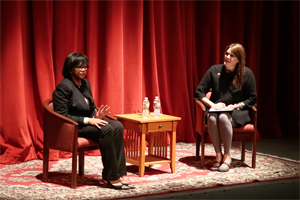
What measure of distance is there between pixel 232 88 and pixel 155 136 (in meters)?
0.89

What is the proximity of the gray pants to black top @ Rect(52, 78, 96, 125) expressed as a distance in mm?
1193

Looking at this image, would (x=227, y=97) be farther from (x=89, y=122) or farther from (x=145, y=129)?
(x=89, y=122)

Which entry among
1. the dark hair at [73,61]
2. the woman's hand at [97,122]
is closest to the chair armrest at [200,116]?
the woman's hand at [97,122]

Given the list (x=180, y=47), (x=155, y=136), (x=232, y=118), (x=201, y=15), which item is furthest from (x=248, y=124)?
(x=201, y=15)

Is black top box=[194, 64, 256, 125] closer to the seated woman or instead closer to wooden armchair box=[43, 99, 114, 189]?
the seated woman

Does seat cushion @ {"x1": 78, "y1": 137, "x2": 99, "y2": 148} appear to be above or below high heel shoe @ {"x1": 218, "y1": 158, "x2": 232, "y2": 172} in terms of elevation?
above

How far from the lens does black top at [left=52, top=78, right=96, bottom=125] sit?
379 centimetres

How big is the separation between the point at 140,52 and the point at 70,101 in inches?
64.1

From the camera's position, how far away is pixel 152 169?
4422 millimetres

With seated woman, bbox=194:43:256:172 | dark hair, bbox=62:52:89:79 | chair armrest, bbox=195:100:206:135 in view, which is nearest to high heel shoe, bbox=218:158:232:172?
seated woman, bbox=194:43:256:172

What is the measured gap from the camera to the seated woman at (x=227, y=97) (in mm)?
4445

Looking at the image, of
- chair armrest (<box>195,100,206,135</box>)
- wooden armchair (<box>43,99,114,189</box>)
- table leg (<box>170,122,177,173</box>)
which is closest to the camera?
wooden armchair (<box>43,99,114,189</box>)

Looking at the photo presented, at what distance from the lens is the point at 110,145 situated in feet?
12.2

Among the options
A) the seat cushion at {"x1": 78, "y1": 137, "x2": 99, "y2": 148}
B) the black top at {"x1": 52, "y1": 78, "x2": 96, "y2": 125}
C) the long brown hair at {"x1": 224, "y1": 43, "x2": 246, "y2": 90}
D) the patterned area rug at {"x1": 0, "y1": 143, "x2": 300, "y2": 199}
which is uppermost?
the long brown hair at {"x1": 224, "y1": 43, "x2": 246, "y2": 90}
